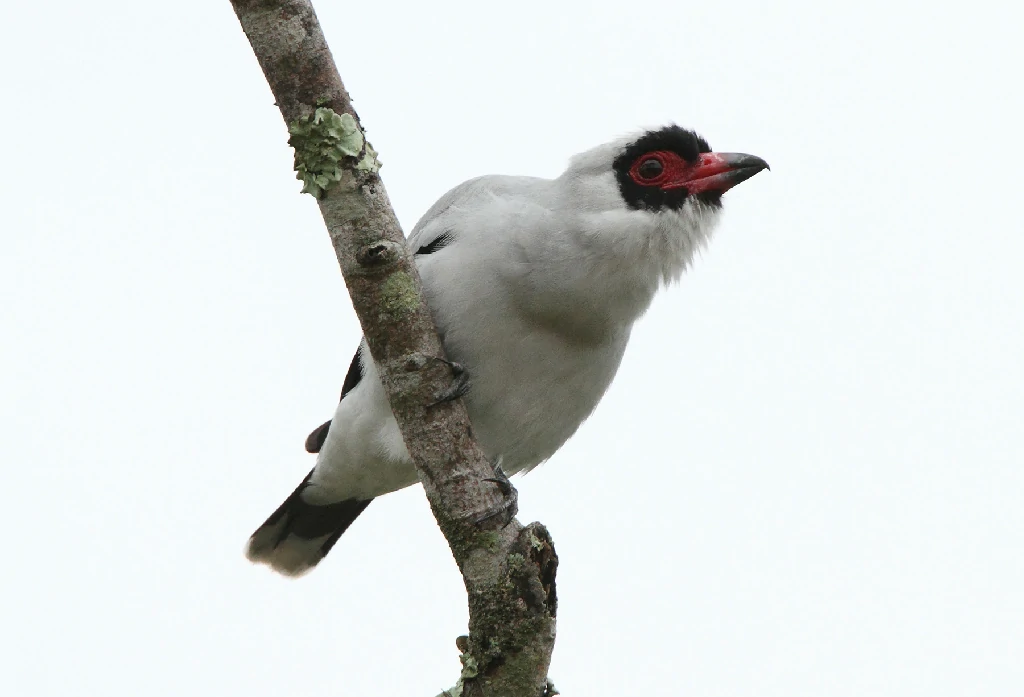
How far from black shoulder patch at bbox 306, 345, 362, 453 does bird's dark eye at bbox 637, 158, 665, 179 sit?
159 cm

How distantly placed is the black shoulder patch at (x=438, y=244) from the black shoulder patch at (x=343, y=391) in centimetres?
62

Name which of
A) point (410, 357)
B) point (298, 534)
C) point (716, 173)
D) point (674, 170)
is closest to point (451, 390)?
point (410, 357)

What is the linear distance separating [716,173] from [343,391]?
2.15 metres

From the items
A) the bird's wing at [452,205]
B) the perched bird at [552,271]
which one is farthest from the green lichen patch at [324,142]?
the bird's wing at [452,205]

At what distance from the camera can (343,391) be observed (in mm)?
5688

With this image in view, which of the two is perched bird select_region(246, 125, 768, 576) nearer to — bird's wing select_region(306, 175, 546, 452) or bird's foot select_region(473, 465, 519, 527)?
bird's wing select_region(306, 175, 546, 452)

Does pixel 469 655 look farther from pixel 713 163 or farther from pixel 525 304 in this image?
pixel 713 163

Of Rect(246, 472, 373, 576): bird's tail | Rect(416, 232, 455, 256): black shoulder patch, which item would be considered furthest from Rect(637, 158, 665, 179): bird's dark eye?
Rect(246, 472, 373, 576): bird's tail

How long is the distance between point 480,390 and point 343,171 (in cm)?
137

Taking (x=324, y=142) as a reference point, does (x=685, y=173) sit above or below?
above

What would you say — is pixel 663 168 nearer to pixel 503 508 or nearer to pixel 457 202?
pixel 457 202

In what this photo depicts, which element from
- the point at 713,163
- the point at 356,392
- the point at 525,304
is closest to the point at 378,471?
the point at 356,392

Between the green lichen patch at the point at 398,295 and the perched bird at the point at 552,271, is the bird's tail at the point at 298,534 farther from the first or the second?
the green lichen patch at the point at 398,295

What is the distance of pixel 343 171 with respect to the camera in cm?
362
